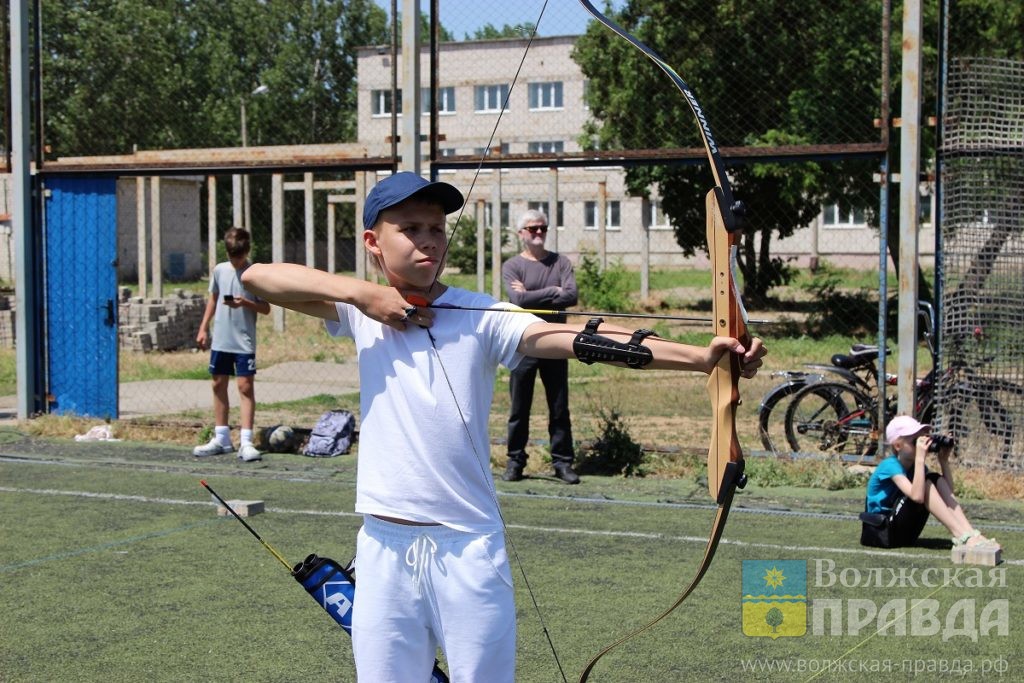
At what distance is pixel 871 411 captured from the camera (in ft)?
31.1

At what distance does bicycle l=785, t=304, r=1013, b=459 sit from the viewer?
8711 millimetres

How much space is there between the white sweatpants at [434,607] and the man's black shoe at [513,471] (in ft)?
19.7

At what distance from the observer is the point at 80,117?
22.5 m

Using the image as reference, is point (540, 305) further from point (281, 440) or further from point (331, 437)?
point (281, 440)

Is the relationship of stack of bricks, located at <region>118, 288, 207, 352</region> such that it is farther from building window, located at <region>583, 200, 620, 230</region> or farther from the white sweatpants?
the white sweatpants

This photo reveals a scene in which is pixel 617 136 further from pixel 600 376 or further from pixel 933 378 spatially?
pixel 933 378

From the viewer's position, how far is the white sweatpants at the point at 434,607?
2994 mm

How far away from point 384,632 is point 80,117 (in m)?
21.4

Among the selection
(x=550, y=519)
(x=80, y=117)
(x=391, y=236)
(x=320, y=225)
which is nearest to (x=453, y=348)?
(x=391, y=236)

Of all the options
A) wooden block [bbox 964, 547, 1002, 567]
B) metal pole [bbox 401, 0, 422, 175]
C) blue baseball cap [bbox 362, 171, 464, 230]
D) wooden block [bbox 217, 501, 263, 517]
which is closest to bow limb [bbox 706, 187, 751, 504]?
blue baseball cap [bbox 362, 171, 464, 230]

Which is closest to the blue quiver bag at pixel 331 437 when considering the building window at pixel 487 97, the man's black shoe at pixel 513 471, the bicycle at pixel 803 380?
the man's black shoe at pixel 513 471

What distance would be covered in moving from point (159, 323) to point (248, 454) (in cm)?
1137

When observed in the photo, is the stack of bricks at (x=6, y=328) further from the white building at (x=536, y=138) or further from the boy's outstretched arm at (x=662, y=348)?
the boy's outstretched arm at (x=662, y=348)

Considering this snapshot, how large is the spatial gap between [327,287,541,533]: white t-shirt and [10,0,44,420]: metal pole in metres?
9.25
